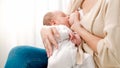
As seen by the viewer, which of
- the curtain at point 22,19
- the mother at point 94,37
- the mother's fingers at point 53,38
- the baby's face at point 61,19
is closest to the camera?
the mother at point 94,37

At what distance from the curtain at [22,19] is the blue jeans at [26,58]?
644 millimetres

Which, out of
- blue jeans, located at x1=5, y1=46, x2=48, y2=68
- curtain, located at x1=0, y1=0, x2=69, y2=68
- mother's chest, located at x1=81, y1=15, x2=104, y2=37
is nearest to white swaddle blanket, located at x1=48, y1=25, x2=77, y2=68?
mother's chest, located at x1=81, y1=15, x2=104, y2=37

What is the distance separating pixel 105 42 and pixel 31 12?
1227 millimetres

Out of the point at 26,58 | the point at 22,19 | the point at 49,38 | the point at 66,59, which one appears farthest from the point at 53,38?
the point at 22,19

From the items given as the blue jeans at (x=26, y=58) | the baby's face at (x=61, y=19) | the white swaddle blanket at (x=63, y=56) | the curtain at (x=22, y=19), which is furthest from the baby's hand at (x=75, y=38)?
the curtain at (x=22, y=19)

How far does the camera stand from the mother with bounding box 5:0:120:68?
1.07 m

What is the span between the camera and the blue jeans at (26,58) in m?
1.51

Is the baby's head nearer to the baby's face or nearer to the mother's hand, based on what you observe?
the baby's face

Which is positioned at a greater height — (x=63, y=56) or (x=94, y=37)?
(x=94, y=37)

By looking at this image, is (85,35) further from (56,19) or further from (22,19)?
(22,19)

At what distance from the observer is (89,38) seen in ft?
4.06

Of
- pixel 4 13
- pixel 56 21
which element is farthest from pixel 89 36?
pixel 4 13

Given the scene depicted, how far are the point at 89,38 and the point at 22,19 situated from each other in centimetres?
111

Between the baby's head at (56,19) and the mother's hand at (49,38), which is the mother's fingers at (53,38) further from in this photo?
the baby's head at (56,19)
